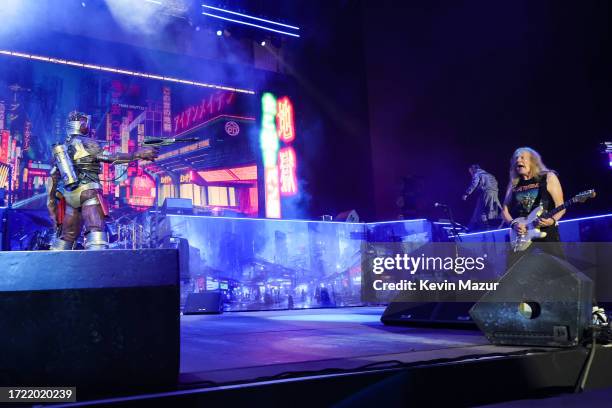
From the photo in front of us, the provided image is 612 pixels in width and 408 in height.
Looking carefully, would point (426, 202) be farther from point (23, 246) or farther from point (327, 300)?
point (23, 246)

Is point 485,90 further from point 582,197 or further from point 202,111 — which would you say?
point 202,111

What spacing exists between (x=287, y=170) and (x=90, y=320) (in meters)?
11.2

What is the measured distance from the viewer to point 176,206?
28.5 ft

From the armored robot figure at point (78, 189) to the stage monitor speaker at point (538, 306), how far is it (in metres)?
2.95

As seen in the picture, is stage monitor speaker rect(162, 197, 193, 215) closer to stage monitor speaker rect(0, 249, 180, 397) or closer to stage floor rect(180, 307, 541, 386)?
stage floor rect(180, 307, 541, 386)

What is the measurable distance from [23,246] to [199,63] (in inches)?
248

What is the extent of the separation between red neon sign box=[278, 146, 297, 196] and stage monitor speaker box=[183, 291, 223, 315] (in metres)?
5.78

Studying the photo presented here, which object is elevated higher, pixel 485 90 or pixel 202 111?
pixel 202 111

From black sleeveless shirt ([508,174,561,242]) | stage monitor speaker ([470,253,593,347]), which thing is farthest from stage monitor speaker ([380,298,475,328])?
stage monitor speaker ([470,253,593,347])

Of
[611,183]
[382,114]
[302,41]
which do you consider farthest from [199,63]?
[611,183]

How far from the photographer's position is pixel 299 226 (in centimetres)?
959

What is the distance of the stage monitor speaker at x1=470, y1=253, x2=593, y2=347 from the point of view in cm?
246

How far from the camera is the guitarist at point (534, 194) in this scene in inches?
131

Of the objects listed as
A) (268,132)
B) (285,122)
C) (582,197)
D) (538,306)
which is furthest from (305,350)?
(285,122)
